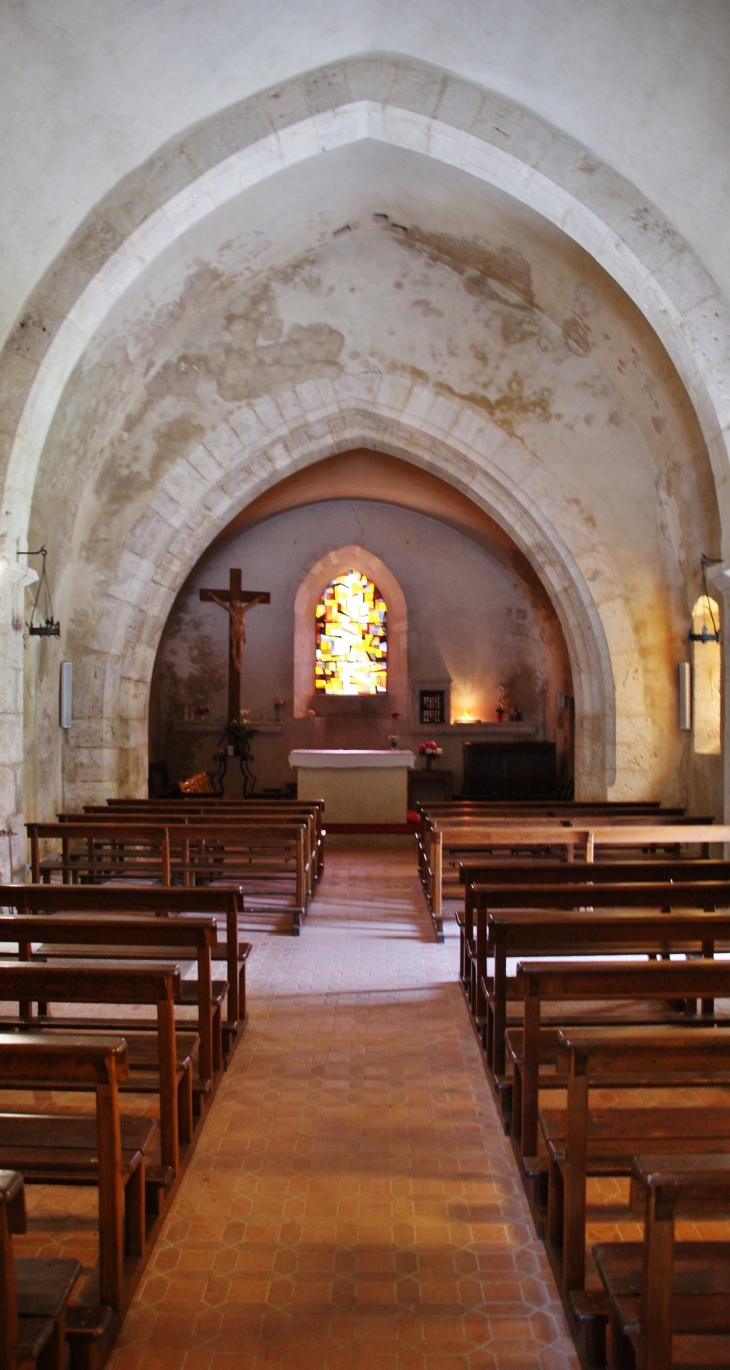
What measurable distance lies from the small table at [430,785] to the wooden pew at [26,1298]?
42.0 ft

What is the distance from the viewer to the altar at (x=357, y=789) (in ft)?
36.0

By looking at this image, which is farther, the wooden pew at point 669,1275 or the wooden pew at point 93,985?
the wooden pew at point 93,985

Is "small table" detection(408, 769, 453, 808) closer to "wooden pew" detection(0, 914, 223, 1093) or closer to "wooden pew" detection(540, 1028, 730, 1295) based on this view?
Answer: "wooden pew" detection(0, 914, 223, 1093)

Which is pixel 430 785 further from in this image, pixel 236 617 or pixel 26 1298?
pixel 26 1298

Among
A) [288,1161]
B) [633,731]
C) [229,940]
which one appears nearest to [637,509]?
[633,731]

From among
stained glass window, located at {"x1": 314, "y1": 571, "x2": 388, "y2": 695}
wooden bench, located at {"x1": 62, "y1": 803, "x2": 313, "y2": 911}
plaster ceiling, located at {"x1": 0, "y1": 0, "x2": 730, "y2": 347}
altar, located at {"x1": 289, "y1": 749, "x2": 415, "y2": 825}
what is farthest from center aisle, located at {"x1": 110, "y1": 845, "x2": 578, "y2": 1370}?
stained glass window, located at {"x1": 314, "y1": 571, "x2": 388, "y2": 695}

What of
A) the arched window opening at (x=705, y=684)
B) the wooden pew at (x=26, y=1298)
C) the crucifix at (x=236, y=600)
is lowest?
the wooden pew at (x=26, y=1298)

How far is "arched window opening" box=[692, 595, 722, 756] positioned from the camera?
8922mm

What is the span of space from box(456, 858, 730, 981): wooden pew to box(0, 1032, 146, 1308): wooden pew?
2437mm

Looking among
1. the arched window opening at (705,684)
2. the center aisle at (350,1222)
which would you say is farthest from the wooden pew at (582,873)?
the arched window opening at (705,684)

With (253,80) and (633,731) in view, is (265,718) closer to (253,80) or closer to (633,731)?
(633,731)

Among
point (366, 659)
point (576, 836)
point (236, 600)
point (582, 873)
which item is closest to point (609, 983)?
point (582, 873)

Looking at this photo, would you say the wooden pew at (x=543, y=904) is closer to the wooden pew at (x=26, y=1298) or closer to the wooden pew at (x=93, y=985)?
the wooden pew at (x=93, y=985)

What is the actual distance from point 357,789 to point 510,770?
454cm
